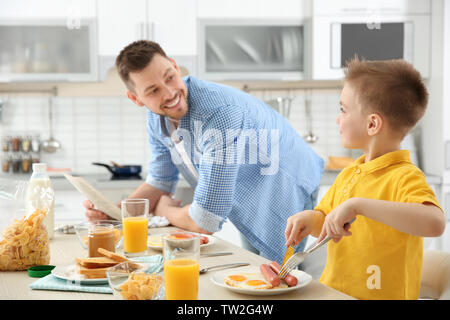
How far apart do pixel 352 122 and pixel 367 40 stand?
229 centimetres

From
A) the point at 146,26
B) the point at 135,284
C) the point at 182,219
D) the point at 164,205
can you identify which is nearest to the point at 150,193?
the point at 164,205

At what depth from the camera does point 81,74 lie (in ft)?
10.9

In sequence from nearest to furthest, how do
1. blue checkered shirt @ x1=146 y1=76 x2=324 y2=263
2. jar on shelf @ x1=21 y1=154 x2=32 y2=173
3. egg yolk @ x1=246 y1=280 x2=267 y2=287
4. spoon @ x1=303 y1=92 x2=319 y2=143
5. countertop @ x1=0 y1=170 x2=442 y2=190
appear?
egg yolk @ x1=246 y1=280 x2=267 y2=287, blue checkered shirt @ x1=146 y1=76 x2=324 y2=263, countertop @ x1=0 y1=170 x2=442 y2=190, jar on shelf @ x1=21 y1=154 x2=32 y2=173, spoon @ x1=303 y1=92 x2=319 y2=143

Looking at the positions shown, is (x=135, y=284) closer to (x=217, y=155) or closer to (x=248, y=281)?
(x=248, y=281)

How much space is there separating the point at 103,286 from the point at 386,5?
299cm

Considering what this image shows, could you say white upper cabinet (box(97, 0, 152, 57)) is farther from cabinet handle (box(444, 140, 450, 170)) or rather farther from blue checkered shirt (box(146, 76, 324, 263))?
cabinet handle (box(444, 140, 450, 170))

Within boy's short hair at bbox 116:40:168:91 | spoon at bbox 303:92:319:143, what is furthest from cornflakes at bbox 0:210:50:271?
spoon at bbox 303:92:319:143

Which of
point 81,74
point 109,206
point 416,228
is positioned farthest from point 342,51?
point 416,228

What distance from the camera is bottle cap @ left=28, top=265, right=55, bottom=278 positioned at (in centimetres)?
108

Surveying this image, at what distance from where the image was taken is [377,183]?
4.11 feet

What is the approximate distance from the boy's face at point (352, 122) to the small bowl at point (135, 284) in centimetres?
64

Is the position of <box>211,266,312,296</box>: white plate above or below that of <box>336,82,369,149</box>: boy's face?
below

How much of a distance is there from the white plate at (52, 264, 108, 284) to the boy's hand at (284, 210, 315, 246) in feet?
1.44
